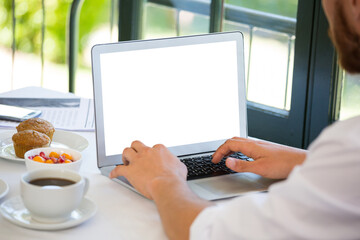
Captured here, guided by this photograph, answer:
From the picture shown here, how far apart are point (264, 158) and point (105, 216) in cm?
38

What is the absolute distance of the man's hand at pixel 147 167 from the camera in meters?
1.12

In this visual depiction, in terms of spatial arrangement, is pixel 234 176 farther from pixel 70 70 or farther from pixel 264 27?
pixel 70 70

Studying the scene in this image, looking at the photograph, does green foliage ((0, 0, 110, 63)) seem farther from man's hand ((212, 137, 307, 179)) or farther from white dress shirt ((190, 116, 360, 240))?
white dress shirt ((190, 116, 360, 240))

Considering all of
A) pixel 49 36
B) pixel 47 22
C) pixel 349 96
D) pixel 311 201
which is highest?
pixel 311 201

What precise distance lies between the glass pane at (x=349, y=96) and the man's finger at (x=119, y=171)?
3.77ft

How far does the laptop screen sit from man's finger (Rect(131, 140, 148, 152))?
0.22ft

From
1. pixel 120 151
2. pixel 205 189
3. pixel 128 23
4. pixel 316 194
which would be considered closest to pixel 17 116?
pixel 120 151

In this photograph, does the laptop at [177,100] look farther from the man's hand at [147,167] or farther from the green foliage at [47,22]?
the green foliage at [47,22]

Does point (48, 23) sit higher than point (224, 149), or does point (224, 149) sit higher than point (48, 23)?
point (224, 149)

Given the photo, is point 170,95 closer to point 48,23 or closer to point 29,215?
point 29,215

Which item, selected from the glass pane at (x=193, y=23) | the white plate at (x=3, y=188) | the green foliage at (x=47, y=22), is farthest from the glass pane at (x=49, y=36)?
the white plate at (x=3, y=188)

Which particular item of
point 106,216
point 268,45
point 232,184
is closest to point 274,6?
point 268,45

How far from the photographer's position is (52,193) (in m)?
0.99

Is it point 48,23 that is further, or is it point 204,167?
point 48,23
